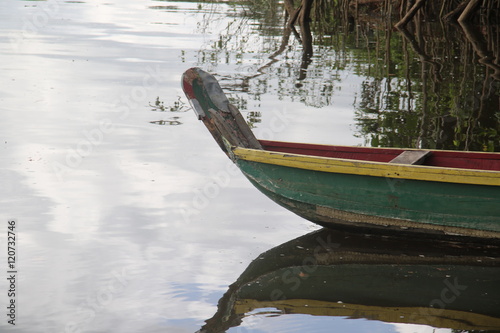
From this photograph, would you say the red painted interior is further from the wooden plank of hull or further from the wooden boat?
the wooden plank of hull

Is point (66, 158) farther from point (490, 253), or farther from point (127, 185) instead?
point (490, 253)

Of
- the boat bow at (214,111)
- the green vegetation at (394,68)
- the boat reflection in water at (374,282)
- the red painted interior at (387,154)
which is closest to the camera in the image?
the boat reflection in water at (374,282)

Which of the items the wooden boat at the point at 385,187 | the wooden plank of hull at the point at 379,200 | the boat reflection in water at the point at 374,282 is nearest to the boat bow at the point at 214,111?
the wooden boat at the point at 385,187

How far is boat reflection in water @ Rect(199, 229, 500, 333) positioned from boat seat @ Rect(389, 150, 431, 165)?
60 centimetres

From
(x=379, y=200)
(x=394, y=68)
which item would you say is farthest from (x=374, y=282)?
(x=394, y=68)

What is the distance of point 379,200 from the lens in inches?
215

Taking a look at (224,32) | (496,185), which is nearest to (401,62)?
(224,32)

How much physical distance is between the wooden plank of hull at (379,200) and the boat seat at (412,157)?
440 millimetres

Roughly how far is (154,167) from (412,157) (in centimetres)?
267

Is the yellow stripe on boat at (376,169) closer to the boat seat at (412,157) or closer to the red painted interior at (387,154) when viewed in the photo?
the boat seat at (412,157)

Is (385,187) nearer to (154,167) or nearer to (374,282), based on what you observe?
(374,282)

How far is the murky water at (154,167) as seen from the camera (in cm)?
455

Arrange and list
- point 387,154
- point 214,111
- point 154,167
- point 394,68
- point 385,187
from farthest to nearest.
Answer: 1. point 394,68
2. point 154,167
3. point 214,111
4. point 387,154
5. point 385,187

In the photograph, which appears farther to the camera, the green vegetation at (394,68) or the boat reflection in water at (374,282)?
the green vegetation at (394,68)
